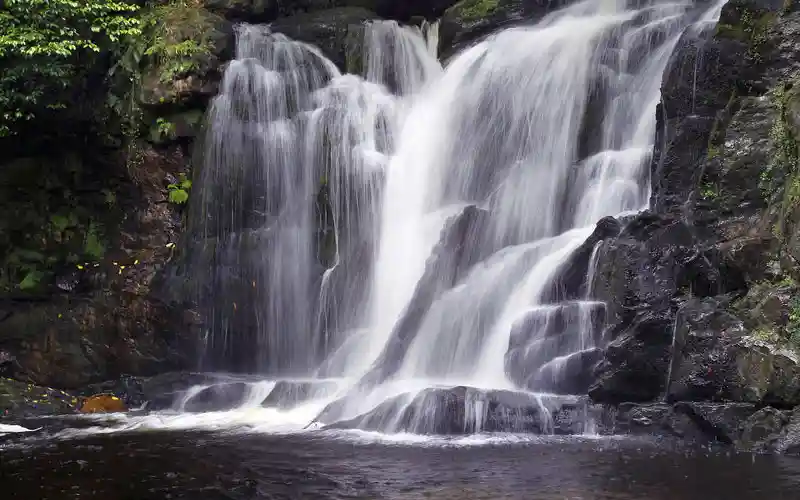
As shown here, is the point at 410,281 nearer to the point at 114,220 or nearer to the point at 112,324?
the point at 112,324

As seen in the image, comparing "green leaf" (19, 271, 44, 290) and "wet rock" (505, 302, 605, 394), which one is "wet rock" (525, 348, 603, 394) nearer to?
"wet rock" (505, 302, 605, 394)

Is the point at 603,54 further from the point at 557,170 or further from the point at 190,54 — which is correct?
the point at 190,54

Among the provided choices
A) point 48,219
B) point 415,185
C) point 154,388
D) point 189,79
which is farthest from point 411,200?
point 48,219

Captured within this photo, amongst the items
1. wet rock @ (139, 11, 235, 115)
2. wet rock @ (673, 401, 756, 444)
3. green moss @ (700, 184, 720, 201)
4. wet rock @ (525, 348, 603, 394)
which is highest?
wet rock @ (139, 11, 235, 115)

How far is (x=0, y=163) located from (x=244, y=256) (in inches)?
228

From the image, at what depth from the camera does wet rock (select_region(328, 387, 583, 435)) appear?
1005cm

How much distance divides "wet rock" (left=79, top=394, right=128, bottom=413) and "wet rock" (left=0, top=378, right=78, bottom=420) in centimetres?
27

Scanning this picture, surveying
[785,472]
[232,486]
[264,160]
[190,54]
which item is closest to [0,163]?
[190,54]

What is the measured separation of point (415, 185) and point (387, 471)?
874cm

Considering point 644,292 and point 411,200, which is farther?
point 411,200

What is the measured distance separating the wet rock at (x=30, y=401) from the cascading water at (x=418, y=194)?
2.72m

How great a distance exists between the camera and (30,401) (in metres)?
14.7

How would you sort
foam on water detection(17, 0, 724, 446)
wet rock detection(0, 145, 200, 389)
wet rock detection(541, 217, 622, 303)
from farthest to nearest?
wet rock detection(0, 145, 200, 389) < foam on water detection(17, 0, 724, 446) < wet rock detection(541, 217, 622, 303)

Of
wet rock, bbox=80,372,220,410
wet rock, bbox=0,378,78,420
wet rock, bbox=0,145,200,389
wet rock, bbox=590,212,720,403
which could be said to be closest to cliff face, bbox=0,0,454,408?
wet rock, bbox=0,145,200,389
